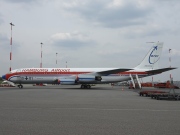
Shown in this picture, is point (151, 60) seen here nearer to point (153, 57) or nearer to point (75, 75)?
point (153, 57)

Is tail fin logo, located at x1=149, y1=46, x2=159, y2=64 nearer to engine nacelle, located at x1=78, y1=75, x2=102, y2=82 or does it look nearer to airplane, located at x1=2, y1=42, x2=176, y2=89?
airplane, located at x1=2, y1=42, x2=176, y2=89

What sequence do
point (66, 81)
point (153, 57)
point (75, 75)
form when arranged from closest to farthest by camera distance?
point (66, 81)
point (75, 75)
point (153, 57)

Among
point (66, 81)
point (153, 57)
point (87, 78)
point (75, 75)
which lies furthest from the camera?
point (153, 57)

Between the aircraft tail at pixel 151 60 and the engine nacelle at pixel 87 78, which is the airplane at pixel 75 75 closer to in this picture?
the engine nacelle at pixel 87 78

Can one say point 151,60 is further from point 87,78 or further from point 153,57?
point 87,78

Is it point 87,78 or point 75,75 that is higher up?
point 75,75

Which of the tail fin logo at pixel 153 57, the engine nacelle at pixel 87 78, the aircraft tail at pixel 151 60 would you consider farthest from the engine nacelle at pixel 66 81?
the tail fin logo at pixel 153 57

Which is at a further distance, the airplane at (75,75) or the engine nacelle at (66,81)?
the airplane at (75,75)

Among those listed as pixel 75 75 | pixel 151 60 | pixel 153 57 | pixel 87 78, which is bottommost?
pixel 87 78

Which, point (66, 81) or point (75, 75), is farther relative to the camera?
point (75, 75)

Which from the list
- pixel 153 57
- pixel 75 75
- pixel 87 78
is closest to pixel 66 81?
pixel 75 75

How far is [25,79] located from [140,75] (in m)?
19.1

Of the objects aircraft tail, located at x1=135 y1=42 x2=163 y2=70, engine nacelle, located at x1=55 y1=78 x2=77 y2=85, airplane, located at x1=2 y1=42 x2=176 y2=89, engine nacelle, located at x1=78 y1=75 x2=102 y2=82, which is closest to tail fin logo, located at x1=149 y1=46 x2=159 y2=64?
aircraft tail, located at x1=135 y1=42 x2=163 y2=70

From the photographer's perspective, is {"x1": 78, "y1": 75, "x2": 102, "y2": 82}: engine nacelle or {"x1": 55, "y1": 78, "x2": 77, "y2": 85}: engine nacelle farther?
{"x1": 78, "y1": 75, "x2": 102, "y2": 82}: engine nacelle
